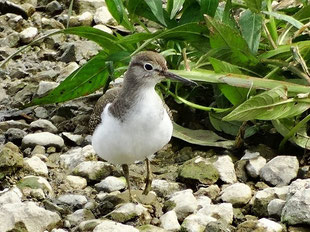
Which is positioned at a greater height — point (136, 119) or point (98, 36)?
point (98, 36)

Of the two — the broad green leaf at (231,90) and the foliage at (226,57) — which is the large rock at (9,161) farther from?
the broad green leaf at (231,90)

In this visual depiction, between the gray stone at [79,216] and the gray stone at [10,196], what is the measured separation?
0.42m

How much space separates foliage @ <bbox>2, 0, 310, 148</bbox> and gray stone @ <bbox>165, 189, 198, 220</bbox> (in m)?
0.68

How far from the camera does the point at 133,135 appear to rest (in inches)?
205

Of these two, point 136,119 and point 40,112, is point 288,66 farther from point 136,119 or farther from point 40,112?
point 40,112

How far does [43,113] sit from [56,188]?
1.43 meters

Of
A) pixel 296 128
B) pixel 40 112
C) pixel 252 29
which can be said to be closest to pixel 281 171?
pixel 296 128

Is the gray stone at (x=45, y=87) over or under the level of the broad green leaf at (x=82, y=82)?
under

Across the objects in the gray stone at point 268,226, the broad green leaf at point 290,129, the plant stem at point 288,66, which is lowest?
the gray stone at point 268,226

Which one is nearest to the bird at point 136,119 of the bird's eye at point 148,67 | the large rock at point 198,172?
the bird's eye at point 148,67

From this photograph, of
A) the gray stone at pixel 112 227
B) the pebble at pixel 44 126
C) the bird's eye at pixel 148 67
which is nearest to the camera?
the gray stone at pixel 112 227

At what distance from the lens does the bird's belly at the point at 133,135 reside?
520 cm

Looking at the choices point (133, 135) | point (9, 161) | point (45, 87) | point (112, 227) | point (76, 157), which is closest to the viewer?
point (112, 227)

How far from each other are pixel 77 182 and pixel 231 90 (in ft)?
4.80
